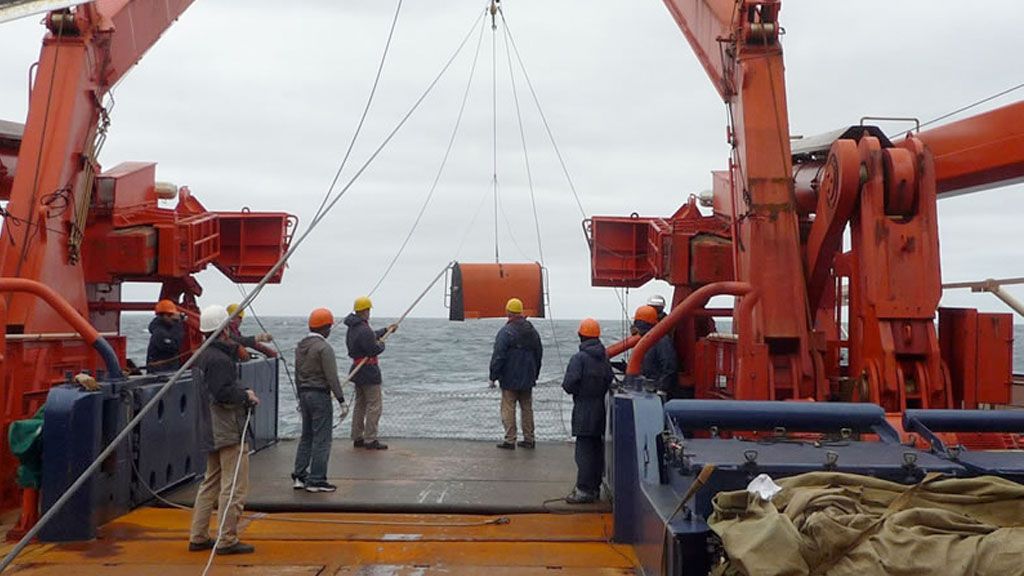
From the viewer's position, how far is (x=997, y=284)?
10398 millimetres

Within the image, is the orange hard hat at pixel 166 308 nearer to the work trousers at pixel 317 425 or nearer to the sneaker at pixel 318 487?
the work trousers at pixel 317 425

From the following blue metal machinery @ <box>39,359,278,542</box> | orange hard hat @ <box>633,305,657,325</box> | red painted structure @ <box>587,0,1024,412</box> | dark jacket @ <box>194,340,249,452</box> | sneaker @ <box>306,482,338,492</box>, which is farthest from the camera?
orange hard hat @ <box>633,305,657,325</box>

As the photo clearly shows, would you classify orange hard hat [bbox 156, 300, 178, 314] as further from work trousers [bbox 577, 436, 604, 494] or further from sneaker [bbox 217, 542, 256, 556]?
work trousers [bbox 577, 436, 604, 494]

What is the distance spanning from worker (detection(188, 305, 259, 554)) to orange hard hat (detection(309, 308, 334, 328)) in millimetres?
1732

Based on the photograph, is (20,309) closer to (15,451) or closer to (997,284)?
(15,451)

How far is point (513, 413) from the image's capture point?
11203mm

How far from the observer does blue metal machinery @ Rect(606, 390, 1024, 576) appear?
182 inches

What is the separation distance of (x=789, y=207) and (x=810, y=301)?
4.33ft

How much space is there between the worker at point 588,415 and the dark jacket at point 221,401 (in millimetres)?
2830

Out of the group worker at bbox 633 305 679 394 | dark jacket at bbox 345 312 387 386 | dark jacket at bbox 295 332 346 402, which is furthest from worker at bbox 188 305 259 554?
worker at bbox 633 305 679 394

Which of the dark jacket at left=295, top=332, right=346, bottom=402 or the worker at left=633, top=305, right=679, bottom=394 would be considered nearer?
the dark jacket at left=295, top=332, right=346, bottom=402

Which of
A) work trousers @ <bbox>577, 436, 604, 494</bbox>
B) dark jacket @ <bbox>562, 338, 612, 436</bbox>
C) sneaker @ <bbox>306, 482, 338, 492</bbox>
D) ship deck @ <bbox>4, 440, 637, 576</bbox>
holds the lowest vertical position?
ship deck @ <bbox>4, 440, 637, 576</bbox>

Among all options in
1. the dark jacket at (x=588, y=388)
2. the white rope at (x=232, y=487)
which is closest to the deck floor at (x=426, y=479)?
the dark jacket at (x=588, y=388)

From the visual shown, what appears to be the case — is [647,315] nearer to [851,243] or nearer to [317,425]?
[851,243]
